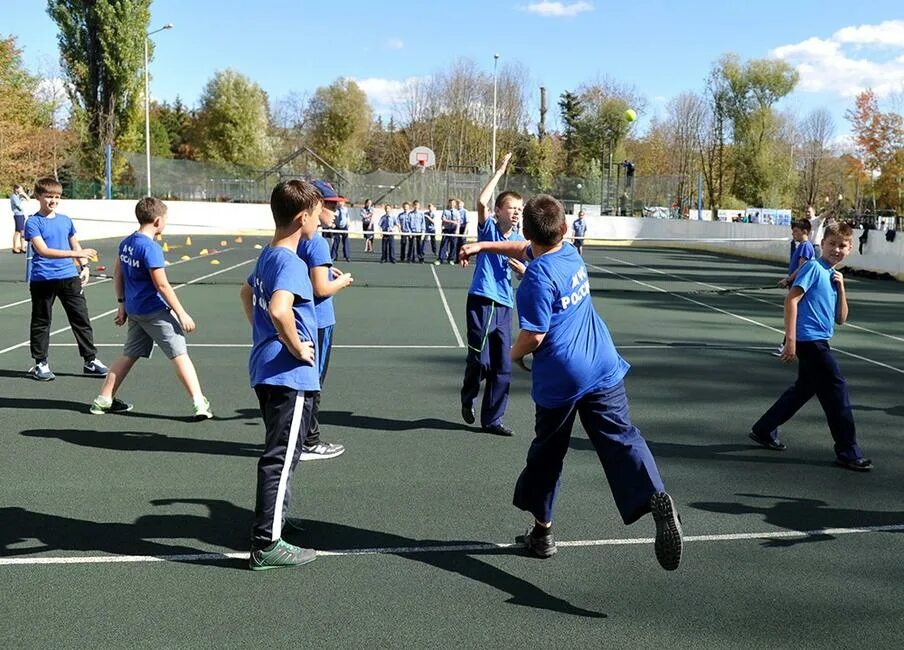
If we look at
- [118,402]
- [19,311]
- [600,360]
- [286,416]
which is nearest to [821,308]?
[600,360]

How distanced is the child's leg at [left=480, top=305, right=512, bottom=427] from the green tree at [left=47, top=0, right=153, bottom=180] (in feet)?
160

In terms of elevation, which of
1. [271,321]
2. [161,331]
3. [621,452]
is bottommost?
[621,452]

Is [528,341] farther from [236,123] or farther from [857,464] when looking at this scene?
Result: [236,123]

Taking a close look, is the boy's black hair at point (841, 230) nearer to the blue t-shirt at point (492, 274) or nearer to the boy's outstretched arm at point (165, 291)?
the blue t-shirt at point (492, 274)

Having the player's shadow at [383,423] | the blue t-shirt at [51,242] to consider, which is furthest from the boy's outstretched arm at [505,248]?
the blue t-shirt at [51,242]

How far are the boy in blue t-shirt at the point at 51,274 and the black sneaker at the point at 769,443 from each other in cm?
638

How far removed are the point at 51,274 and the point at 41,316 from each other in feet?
1.47

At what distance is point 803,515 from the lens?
17.2ft

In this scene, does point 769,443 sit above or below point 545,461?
below

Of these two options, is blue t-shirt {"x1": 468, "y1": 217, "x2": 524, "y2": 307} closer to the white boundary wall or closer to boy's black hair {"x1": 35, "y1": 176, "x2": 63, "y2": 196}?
boy's black hair {"x1": 35, "y1": 176, "x2": 63, "y2": 196}

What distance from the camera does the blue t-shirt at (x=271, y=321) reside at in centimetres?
424

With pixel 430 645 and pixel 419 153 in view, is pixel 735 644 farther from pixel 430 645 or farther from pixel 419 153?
pixel 419 153

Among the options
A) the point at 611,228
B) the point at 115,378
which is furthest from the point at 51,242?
the point at 611,228

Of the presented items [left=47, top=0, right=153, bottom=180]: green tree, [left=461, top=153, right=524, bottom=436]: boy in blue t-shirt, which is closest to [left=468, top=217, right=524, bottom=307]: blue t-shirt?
[left=461, top=153, right=524, bottom=436]: boy in blue t-shirt
